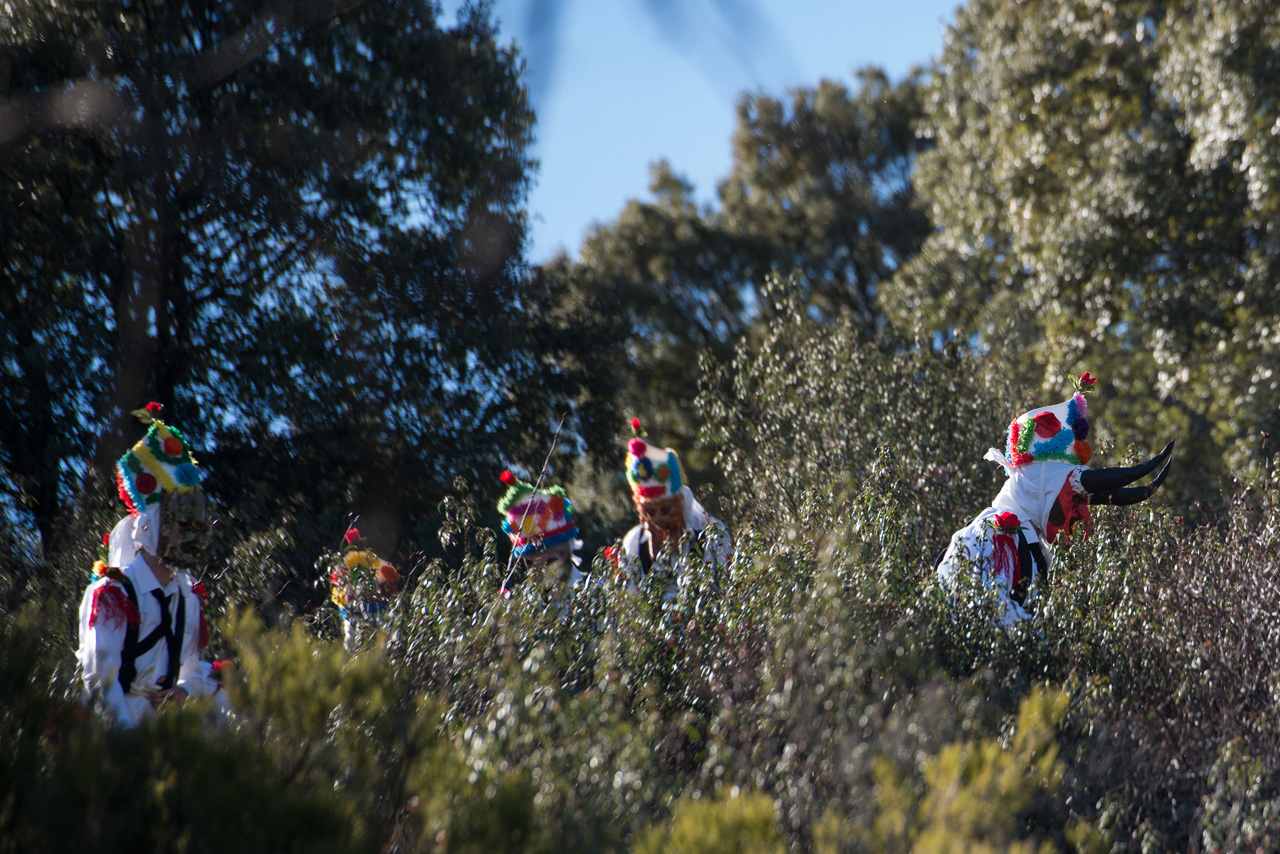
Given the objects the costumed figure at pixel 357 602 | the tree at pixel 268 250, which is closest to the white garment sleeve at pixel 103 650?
the costumed figure at pixel 357 602

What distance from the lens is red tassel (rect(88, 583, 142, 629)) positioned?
3818 millimetres

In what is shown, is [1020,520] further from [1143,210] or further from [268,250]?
[268,250]

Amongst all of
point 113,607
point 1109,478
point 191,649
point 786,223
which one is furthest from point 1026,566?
point 786,223

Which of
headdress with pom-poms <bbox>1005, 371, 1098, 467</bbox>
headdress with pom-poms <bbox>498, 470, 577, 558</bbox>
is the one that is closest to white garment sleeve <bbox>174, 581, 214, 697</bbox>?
headdress with pom-poms <bbox>498, 470, 577, 558</bbox>

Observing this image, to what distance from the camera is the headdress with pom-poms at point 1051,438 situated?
209 inches

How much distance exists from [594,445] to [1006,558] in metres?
8.87

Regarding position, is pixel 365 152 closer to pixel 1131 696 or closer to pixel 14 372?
pixel 14 372

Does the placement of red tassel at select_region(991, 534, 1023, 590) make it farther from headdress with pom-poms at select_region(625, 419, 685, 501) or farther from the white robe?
headdress with pom-poms at select_region(625, 419, 685, 501)

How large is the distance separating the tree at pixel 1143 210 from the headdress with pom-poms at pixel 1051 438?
15.2ft

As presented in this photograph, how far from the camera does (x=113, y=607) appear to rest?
3.85 metres

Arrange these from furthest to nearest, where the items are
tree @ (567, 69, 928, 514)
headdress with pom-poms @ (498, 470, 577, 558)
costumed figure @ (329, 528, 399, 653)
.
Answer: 1. tree @ (567, 69, 928, 514)
2. headdress with pom-poms @ (498, 470, 577, 558)
3. costumed figure @ (329, 528, 399, 653)

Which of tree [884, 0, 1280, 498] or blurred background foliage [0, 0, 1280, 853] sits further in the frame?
tree [884, 0, 1280, 498]

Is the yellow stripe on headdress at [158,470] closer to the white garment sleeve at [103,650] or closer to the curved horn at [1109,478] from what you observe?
the white garment sleeve at [103,650]

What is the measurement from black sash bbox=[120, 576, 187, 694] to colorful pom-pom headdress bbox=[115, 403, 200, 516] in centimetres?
39
